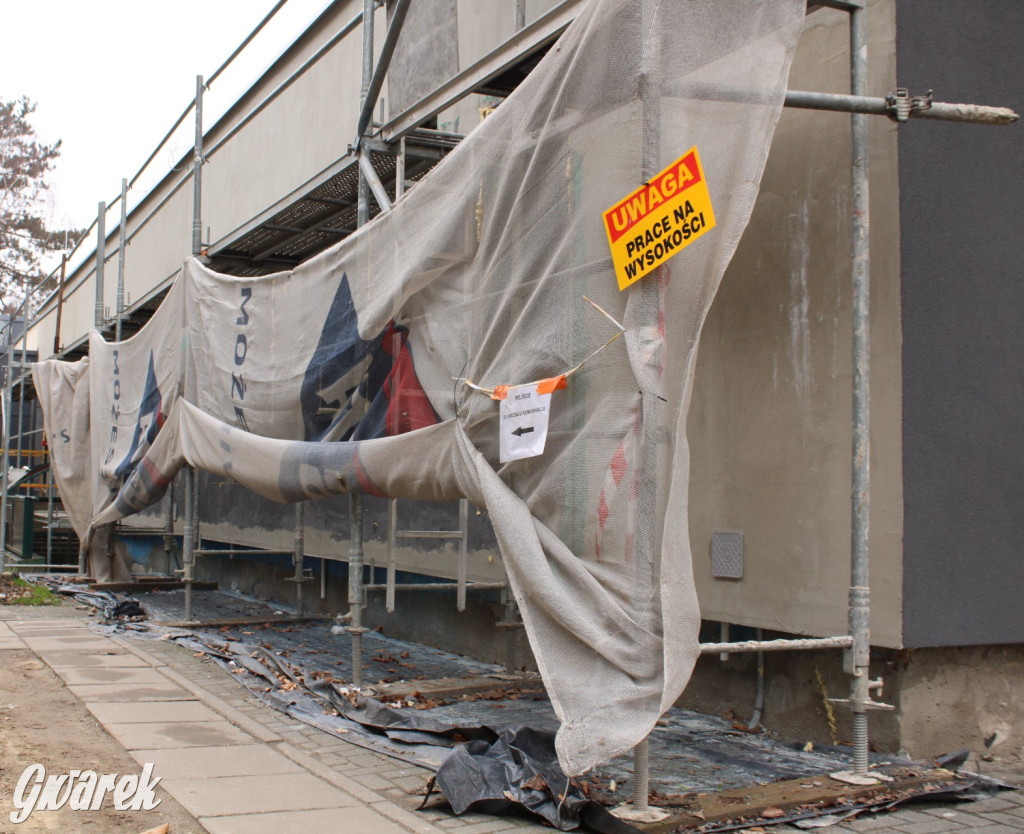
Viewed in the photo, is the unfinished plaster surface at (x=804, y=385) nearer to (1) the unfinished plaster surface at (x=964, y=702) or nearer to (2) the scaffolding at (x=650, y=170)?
(2) the scaffolding at (x=650, y=170)

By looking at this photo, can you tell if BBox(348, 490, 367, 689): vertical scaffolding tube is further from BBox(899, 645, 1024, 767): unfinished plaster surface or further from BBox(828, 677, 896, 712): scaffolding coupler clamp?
BBox(899, 645, 1024, 767): unfinished plaster surface

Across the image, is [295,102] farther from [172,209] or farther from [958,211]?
[958,211]

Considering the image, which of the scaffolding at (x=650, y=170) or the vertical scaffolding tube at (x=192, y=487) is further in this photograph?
the vertical scaffolding tube at (x=192, y=487)

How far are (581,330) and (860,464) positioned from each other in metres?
1.35

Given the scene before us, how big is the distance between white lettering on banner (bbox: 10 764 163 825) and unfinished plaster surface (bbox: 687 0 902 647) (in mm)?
2913

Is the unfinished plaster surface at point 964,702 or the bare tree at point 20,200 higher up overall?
the bare tree at point 20,200

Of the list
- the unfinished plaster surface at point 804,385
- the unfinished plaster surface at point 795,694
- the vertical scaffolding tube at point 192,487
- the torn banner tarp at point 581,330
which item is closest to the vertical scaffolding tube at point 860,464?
the unfinished plaster surface at point 804,385

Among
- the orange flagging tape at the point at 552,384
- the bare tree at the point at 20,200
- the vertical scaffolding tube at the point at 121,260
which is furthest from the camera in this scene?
the bare tree at the point at 20,200

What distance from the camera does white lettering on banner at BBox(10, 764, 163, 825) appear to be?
4.17 meters

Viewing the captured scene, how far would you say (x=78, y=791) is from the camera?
439cm

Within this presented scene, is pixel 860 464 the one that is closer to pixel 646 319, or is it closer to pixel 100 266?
pixel 646 319

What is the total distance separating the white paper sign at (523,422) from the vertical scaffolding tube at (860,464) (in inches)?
53.1

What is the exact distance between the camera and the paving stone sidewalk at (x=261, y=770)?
4070 millimetres

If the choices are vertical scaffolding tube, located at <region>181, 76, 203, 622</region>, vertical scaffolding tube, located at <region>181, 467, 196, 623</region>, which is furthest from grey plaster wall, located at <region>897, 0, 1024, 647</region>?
vertical scaffolding tube, located at <region>181, 467, 196, 623</region>
